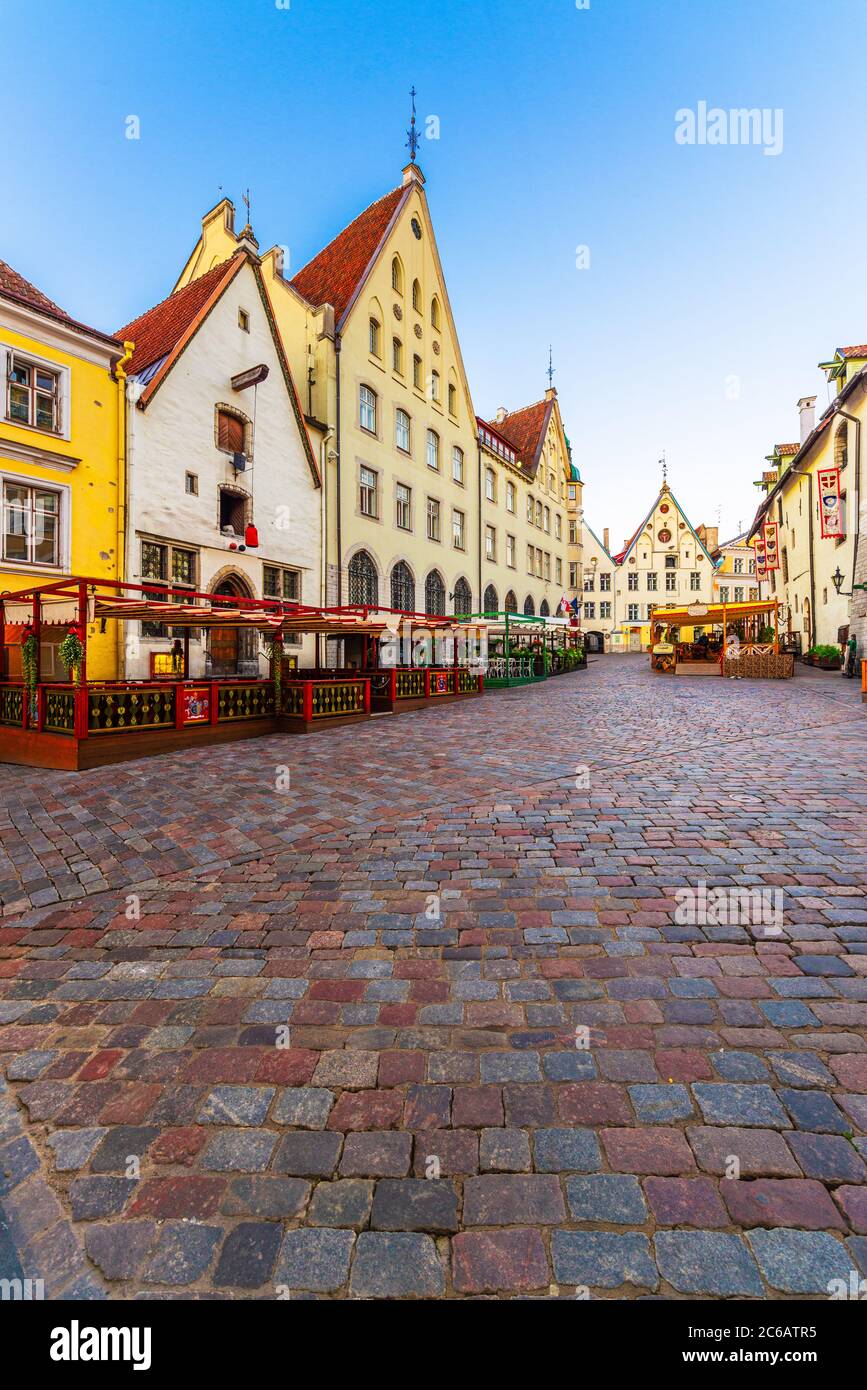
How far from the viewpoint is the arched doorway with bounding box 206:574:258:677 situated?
18.4m

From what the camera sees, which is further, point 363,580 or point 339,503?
point 363,580

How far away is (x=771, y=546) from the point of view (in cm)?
4228

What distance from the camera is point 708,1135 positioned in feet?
6.89

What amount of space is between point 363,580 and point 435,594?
19.5 ft

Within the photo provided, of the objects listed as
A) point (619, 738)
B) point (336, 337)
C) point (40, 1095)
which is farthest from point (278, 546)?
point (40, 1095)

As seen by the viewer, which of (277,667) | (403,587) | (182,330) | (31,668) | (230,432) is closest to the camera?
(31,668)

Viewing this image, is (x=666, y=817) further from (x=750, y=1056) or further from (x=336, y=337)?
(x=336, y=337)

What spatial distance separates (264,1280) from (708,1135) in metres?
1.47

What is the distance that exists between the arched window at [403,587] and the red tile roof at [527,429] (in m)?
18.4

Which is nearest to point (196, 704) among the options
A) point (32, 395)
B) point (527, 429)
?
point (32, 395)

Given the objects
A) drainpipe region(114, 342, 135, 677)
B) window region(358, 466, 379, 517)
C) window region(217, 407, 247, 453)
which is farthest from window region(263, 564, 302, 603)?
drainpipe region(114, 342, 135, 677)

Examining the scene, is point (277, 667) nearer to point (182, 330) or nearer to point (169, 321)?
point (182, 330)

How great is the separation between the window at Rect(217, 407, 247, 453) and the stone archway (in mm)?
3748
